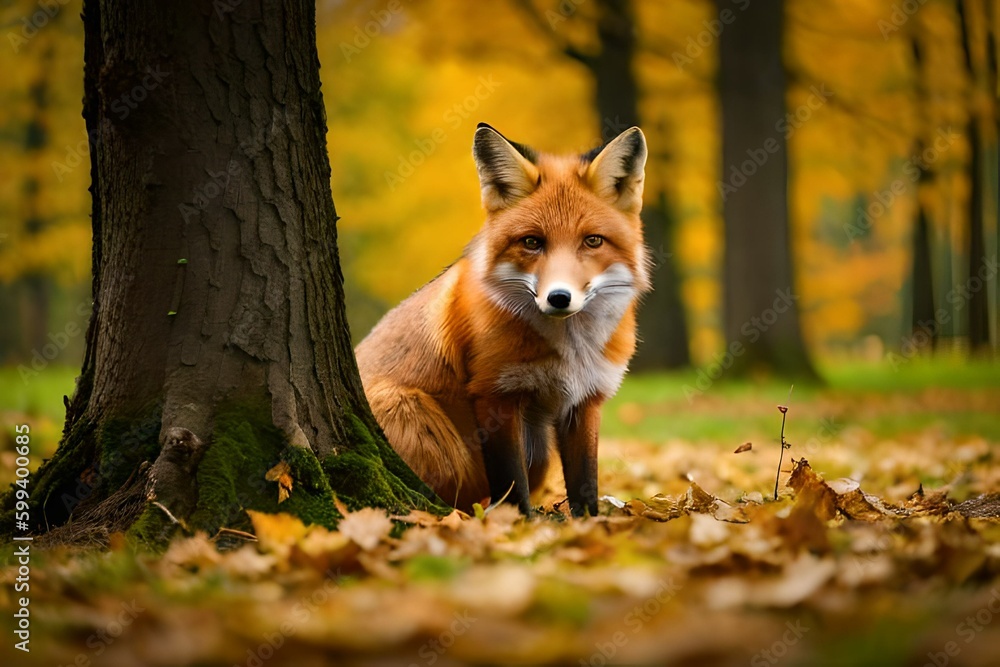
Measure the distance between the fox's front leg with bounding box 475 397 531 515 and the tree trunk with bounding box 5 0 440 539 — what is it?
0.55m

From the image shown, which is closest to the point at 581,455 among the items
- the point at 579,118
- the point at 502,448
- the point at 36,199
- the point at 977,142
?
the point at 502,448

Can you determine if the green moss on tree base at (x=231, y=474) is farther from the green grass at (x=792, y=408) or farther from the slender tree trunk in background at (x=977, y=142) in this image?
the slender tree trunk in background at (x=977, y=142)

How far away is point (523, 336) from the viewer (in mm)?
3938

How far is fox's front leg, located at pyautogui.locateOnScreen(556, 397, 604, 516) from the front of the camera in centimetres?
417

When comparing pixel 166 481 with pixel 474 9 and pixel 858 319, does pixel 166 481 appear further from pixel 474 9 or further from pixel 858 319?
pixel 858 319

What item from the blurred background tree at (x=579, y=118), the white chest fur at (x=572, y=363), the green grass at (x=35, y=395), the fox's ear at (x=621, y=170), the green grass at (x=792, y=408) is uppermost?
the blurred background tree at (x=579, y=118)

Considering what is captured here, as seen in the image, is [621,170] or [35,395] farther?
[35,395]

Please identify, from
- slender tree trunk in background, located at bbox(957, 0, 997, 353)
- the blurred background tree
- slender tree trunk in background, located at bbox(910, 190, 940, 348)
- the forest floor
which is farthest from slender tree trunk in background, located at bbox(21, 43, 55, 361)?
slender tree trunk in background, located at bbox(910, 190, 940, 348)

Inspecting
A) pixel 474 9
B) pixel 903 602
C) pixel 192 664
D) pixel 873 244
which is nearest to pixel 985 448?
pixel 903 602

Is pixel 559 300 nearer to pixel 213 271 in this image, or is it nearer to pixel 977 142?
pixel 213 271

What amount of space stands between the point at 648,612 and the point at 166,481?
6.60 ft

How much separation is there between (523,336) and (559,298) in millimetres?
428

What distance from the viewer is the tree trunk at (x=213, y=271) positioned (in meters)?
3.31

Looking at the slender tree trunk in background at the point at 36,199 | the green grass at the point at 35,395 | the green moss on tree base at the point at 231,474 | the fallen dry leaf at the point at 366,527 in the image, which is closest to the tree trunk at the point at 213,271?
the green moss on tree base at the point at 231,474
